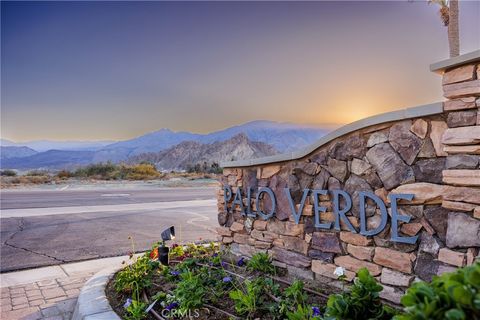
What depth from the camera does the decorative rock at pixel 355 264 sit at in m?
3.18

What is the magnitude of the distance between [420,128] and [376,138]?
41 centimetres

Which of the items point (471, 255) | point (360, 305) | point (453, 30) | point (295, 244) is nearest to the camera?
point (360, 305)

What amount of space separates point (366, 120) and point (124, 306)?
2876mm

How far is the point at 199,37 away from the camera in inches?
494

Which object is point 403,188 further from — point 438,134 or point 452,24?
point 452,24

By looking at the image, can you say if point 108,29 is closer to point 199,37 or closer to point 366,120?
point 199,37

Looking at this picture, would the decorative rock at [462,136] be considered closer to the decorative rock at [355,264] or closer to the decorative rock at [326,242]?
the decorative rock at [355,264]

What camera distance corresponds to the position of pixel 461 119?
8.60 feet

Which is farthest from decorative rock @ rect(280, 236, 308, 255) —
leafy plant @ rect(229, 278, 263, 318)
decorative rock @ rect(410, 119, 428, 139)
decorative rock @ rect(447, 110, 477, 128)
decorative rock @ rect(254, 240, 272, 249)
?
decorative rock @ rect(447, 110, 477, 128)

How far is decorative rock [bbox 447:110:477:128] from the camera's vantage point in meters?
2.56

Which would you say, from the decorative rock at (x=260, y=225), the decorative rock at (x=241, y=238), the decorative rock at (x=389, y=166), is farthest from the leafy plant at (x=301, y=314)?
the decorative rock at (x=241, y=238)

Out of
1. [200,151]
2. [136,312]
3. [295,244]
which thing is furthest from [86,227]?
[200,151]

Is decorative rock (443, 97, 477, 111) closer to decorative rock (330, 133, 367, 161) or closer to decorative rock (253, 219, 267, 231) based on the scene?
decorative rock (330, 133, 367, 161)

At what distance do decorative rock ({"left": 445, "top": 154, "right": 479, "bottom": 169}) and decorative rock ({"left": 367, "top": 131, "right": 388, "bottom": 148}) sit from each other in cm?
57
